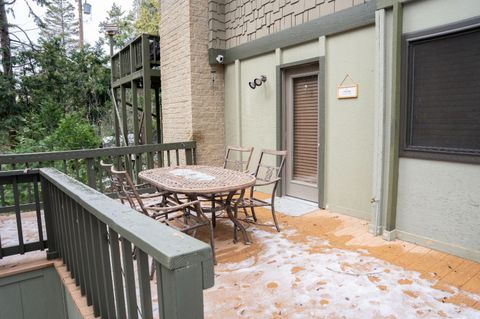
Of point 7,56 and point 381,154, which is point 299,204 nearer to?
point 381,154

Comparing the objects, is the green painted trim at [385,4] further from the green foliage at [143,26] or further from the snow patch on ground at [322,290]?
the green foliage at [143,26]

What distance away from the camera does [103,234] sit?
1640 mm

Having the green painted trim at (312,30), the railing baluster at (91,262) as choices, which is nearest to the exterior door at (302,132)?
the green painted trim at (312,30)

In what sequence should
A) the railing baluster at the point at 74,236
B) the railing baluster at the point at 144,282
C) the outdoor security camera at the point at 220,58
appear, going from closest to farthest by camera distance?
the railing baluster at the point at 144,282, the railing baluster at the point at 74,236, the outdoor security camera at the point at 220,58

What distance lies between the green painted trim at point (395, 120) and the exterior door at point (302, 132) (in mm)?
1429

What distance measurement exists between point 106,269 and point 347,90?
11.2 ft

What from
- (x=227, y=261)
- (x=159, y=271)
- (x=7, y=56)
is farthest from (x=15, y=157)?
(x=7, y=56)

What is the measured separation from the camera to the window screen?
110 inches

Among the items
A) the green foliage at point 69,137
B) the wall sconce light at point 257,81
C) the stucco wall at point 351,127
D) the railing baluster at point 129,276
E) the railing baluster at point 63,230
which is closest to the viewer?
the railing baluster at point 129,276

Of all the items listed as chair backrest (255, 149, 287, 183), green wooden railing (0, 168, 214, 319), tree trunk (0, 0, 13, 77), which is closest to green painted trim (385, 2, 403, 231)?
chair backrest (255, 149, 287, 183)

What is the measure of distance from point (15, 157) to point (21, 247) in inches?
70.7

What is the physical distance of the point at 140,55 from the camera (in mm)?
7340

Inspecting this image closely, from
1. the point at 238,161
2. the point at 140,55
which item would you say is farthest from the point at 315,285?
the point at 140,55

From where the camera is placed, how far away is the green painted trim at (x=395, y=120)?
3203mm
